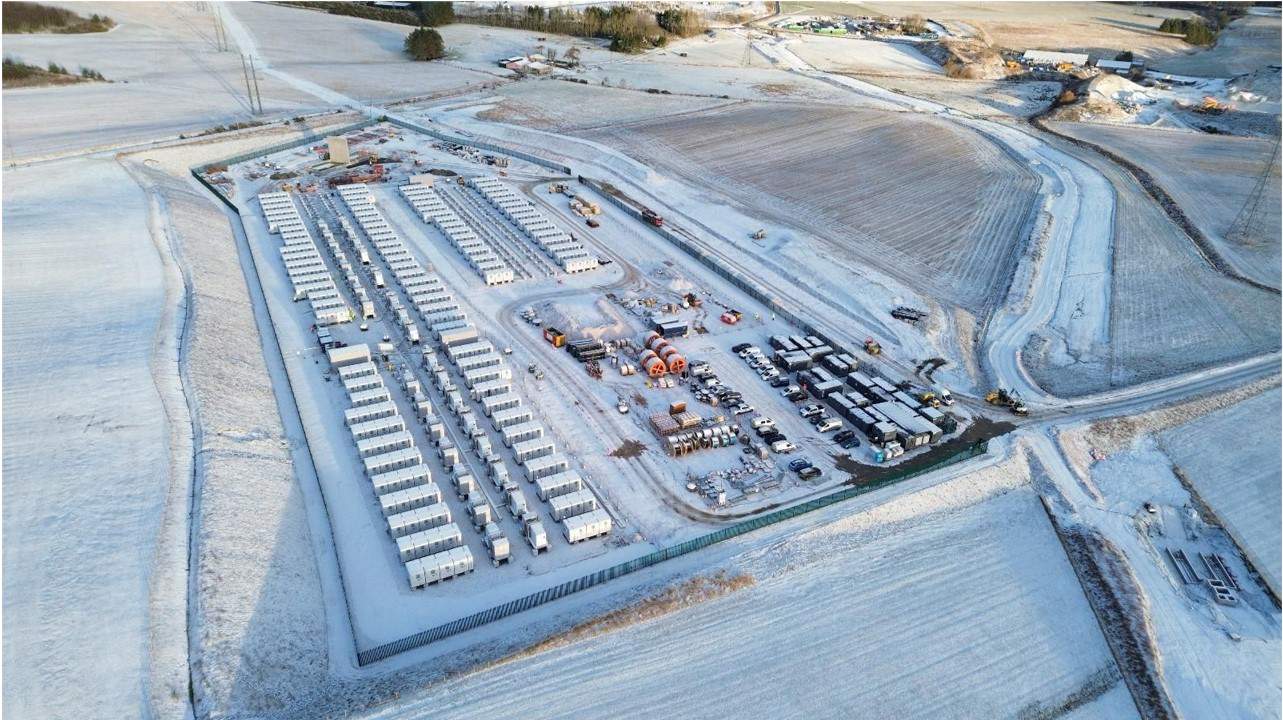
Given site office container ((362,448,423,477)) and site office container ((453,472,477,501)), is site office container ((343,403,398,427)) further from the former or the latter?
site office container ((453,472,477,501))

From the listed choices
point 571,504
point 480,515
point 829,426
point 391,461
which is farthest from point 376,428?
point 829,426

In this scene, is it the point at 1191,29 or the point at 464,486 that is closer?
the point at 464,486

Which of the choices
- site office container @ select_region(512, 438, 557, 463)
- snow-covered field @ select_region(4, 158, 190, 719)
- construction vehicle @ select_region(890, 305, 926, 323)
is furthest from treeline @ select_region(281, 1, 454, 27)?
site office container @ select_region(512, 438, 557, 463)

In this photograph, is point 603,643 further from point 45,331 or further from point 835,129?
point 835,129

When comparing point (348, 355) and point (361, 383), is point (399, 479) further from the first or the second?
point (348, 355)

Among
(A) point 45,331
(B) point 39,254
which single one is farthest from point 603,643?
(B) point 39,254

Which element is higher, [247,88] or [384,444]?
[247,88]
